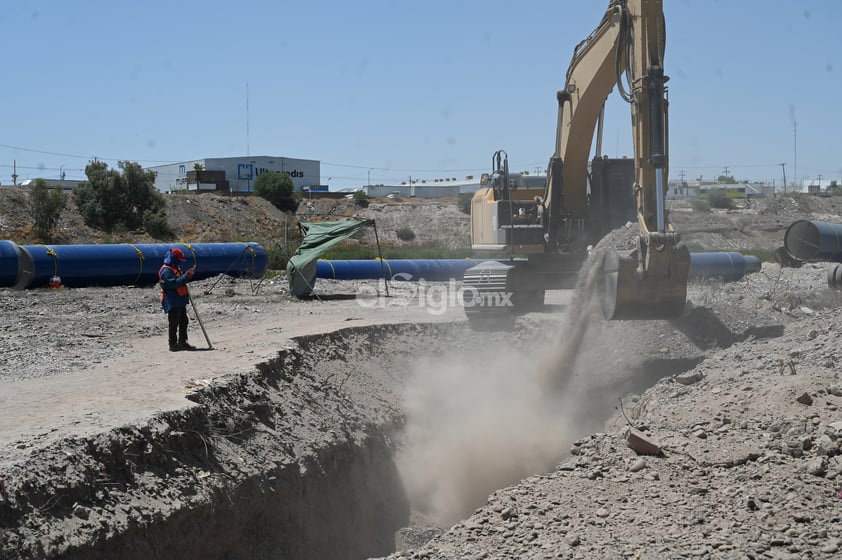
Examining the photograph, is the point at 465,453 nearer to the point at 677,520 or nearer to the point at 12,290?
the point at 677,520

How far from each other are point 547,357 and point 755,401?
5353 millimetres

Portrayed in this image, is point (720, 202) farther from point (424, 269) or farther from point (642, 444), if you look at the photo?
point (642, 444)

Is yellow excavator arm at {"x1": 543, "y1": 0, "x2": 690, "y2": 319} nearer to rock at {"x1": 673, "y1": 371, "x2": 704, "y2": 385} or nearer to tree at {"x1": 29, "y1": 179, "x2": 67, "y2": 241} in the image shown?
rock at {"x1": 673, "y1": 371, "x2": 704, "y2": 385}

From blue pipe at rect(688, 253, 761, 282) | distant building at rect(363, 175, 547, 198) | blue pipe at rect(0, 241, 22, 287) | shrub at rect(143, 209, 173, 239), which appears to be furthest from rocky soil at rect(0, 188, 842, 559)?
distant building at rect(363, 175, 547, 198)

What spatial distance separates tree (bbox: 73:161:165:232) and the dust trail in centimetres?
3352

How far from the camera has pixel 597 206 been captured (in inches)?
572

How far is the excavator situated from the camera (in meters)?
11.3

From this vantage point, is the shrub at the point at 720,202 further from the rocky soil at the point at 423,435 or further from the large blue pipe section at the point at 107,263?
the rocky soil at the point at 423,435

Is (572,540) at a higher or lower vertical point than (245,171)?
lower

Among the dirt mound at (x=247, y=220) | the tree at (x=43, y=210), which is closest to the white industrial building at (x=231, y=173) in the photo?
the dirt mound at (x=247, y=220)

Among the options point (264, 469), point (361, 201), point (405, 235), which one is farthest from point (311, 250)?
point (361, 201)

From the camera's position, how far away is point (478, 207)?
15.5 m

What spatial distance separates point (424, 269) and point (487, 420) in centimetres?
1572

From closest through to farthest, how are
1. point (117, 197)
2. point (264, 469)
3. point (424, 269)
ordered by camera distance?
1. point (264, 469)
2. point (424, 269)
3. point (117, 197)
